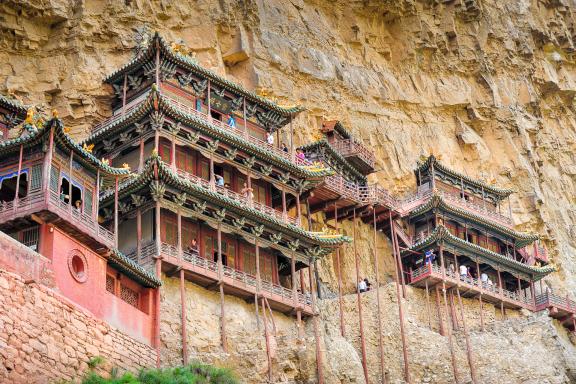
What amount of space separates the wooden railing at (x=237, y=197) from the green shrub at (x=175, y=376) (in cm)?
928

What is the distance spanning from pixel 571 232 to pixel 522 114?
755 centimetres

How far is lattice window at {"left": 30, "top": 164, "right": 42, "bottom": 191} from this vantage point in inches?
1155

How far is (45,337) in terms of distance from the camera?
25.8 m

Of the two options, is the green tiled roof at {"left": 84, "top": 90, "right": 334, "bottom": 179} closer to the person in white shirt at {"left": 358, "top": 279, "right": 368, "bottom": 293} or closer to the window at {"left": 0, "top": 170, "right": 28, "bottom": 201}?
the person in white shirt at {"left": 358, "top": 279, "right": 368, "bottom": 293}

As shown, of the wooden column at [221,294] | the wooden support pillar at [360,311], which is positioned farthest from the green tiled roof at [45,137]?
the wooden support pillar at [360,311]

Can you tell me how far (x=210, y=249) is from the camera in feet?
126

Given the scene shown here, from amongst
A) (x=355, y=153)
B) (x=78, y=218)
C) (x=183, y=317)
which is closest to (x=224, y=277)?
(x=183, y=317)

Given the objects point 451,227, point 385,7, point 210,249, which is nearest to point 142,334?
point 210,249

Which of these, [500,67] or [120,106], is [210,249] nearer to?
[120,106]

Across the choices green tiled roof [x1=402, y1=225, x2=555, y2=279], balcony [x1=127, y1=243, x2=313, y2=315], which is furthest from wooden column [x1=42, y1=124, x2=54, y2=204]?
green tiled roof [x1=402, y1=225, x2=555, y2=279]

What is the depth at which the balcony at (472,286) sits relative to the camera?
153ft

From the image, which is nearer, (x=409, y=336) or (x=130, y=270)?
(x=130, y=270)

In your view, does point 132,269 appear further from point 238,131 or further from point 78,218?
point 238,131

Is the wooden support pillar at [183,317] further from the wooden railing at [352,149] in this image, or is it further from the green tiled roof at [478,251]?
the wooden railing at [352,149]
